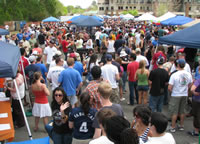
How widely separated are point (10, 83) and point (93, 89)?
2.46m

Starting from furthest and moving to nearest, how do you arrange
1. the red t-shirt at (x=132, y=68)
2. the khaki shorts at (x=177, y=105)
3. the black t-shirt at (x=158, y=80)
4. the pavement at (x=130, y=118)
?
the red t-shirt at (x=132, y=68), the black t-shirt at (x=158, y=80), the khaki shorts at (x=177, y=105), the pavement at (x=130, y=118)

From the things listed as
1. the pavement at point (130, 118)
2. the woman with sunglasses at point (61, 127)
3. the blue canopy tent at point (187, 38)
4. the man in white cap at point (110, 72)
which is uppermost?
the blue canopy tent at point (187, 38)

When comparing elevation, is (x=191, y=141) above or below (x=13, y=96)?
below

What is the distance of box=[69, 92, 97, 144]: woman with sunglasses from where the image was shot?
3.26m

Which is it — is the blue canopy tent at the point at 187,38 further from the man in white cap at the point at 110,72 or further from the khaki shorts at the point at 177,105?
the man in white cap at the point at 110,72

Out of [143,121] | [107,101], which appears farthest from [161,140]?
[107,101]

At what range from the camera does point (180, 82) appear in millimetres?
5098

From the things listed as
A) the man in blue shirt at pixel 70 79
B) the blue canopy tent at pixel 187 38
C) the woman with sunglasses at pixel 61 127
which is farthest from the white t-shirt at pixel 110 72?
the woman with sunglasses at pixel 61 127

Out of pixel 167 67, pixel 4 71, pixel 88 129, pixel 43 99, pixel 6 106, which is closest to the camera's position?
pixel 88 129

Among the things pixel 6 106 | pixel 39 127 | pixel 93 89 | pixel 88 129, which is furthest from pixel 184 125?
pixel 6 106

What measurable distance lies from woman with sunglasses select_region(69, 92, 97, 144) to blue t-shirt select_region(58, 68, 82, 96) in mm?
2229

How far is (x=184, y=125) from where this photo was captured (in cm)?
571

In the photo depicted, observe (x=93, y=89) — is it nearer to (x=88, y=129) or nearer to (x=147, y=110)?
(x=88, y=129)

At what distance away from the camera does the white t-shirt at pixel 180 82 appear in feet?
16.6
